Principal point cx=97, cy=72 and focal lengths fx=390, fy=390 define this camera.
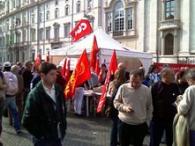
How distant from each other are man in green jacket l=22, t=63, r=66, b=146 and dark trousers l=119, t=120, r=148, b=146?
1.60 m

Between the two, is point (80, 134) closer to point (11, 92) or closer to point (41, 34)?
point (11, 92)

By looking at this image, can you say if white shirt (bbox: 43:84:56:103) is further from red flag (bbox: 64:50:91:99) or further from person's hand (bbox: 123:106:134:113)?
red flag (bbox: 64:50:91:99)

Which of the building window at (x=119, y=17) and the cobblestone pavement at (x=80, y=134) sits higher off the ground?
the building window at (x=119, y=17)

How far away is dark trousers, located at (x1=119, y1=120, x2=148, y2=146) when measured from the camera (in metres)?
5.62

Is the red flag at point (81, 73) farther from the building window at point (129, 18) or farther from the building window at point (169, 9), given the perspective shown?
the building window at point (129, 18)

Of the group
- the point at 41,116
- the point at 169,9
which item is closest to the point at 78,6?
the point at 169,9

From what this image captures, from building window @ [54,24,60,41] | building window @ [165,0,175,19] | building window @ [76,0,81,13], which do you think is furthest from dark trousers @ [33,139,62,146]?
building window @ [54,24,60,41]

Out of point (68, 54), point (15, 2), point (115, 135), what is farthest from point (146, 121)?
point (15, 2)

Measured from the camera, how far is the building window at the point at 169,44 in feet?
126

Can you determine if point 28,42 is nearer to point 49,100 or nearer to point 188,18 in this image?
point 188,18

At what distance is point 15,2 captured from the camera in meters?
76.2

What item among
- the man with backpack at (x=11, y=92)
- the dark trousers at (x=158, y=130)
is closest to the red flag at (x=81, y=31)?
the man with backpack at (x=11, y=92)

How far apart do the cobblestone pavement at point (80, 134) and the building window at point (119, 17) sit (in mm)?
33981

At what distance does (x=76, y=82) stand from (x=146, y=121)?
647 centimetres
